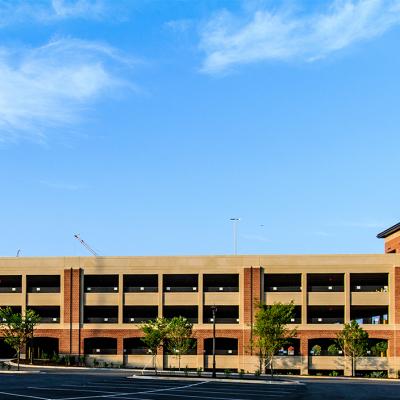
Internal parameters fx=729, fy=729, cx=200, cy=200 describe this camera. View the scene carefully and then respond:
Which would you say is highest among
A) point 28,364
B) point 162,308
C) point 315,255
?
point 315,255

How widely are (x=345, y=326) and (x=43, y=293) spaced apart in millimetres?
35909

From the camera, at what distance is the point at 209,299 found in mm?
85188

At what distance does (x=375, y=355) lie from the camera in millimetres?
82688

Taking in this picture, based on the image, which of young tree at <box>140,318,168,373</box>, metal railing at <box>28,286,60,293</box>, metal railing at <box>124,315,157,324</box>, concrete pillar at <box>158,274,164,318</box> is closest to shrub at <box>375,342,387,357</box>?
young tree at <box>140,318,168,373</box>

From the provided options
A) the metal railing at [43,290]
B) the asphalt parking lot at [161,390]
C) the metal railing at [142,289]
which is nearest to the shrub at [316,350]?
the metal railing at [142,289]

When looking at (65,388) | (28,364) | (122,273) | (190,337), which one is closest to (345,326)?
(190,337)

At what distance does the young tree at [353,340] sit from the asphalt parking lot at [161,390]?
23418 millimetres

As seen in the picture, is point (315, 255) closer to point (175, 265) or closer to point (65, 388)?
point (175, 265)

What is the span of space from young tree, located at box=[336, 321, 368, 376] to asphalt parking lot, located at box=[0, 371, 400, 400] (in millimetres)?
23418

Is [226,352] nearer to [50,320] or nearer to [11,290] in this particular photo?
[50,320]

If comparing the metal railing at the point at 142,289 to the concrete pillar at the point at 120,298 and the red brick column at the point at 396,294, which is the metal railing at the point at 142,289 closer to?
the concrete pillar at the point at 120,298

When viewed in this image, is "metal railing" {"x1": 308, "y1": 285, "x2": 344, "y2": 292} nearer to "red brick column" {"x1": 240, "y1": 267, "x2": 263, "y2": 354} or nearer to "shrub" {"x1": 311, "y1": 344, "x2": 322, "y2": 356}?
"red brick column" {"x1": 240, "y1": 267, "x2": 263, "y2": 354}

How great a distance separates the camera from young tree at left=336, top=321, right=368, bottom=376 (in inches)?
3086

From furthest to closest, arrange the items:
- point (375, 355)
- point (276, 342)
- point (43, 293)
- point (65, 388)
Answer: point (43, 293), point (375, 355), point (276, 342), point (65, 388)
